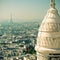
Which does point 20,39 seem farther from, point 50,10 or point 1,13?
point 50,10

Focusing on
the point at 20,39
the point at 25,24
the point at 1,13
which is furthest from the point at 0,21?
the point at 20,39

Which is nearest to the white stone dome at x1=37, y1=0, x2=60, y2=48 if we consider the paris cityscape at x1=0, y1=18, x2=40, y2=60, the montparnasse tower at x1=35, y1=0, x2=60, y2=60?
the montparnasse tower at x1=35, y1=0, x2=60, y2=60

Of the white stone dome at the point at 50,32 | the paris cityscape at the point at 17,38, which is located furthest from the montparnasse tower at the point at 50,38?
the paris cityscape at the point at 17,38

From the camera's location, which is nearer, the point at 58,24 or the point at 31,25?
the point at 58,24

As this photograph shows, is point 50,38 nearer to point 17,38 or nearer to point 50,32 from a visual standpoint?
point 50,32

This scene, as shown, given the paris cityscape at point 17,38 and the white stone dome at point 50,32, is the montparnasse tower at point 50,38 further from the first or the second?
the paris cityscape at point 17,38

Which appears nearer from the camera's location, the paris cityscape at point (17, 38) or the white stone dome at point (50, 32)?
the white stone dome at point (50, 32)

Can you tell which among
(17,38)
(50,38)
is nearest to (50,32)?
(50,38)

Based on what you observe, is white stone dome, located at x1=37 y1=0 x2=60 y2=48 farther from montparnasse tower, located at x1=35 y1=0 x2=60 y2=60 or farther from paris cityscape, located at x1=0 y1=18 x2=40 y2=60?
paris cityscape, located at x1=0 y1=18 x2=40 y2=60
